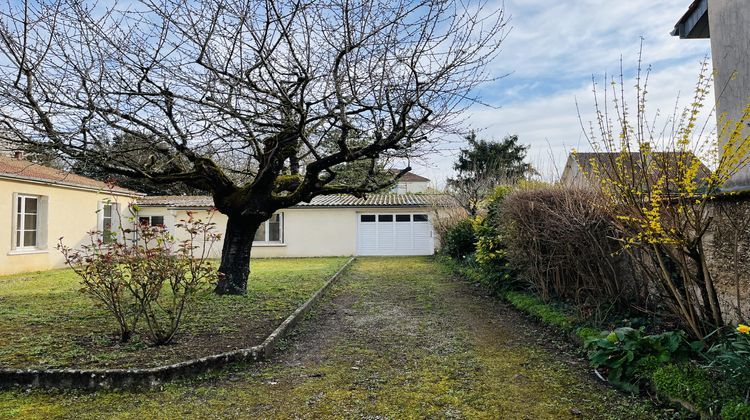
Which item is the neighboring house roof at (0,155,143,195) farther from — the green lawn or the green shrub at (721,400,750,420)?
the green shrub at (721,400,750,420)

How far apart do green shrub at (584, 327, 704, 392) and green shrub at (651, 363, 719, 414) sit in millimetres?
173

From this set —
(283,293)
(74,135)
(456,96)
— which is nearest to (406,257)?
(283,293)

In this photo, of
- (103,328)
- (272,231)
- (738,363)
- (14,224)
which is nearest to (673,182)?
(738,363)

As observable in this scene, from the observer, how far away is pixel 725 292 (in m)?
5.05

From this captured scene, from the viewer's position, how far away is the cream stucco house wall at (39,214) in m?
14.1

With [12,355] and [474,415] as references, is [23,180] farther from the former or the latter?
[474,415]

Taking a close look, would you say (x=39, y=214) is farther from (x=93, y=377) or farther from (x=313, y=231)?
(x=93, y=377)

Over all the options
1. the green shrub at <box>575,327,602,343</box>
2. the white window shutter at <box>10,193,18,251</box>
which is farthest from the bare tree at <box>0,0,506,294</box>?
the white window shutter at <box>10,193,18,251</box>

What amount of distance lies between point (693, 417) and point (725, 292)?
2.12 m

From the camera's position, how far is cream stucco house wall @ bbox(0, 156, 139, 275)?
557 inches

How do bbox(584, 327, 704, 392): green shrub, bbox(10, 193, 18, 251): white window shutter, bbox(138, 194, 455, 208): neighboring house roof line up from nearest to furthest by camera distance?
bbox(584, 327, 704, 392): green shrub
bbox(10, 193, 18, 251): white window shutter
bbox(138, 194, 455, 208): neighboring house roof

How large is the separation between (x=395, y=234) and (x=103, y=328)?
686 inches

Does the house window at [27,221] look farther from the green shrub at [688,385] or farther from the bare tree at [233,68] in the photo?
the green shrub at [688,385]

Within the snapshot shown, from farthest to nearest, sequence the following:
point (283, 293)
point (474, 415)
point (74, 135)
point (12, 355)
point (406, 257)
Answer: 1. point (406, 257)
2. point (283, 293)
3. point (74, 135)
4. point (12, 355)
5. point (474, 415)
